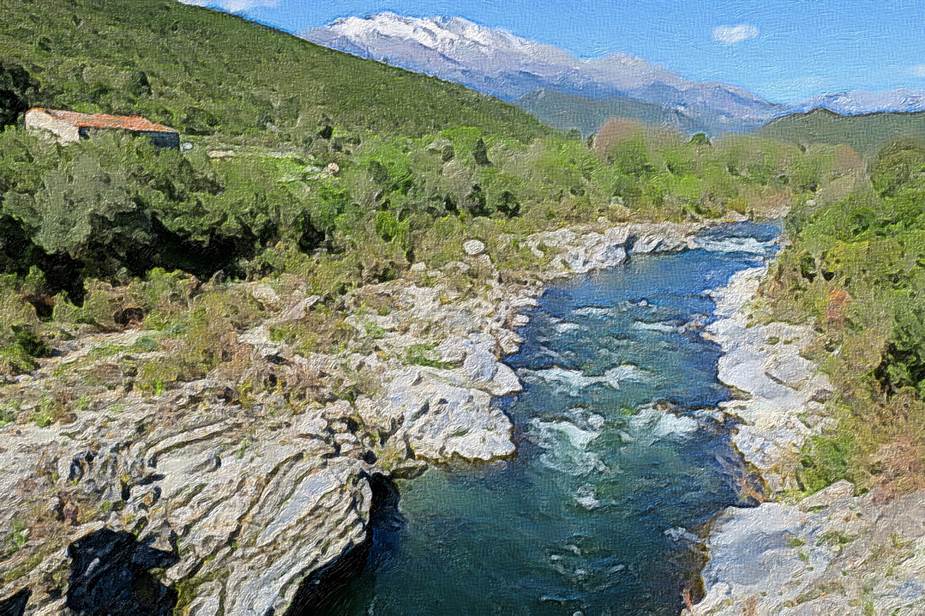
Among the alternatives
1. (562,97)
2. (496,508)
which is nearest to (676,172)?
(496,508)

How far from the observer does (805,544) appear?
12539 mm

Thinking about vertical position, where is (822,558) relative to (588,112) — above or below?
below

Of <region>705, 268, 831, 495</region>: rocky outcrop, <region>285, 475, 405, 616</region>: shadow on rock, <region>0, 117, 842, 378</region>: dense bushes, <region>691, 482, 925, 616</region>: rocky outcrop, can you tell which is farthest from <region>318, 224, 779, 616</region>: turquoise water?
<region>0, 117, 842, 378</region>: dense bushes

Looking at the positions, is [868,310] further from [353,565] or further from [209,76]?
[209,76]

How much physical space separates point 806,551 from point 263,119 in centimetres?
5919

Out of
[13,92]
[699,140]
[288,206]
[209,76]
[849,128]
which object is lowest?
[288,206]

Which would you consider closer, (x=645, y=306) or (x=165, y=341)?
(x=165, y=341)

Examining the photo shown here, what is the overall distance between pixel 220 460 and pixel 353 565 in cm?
349

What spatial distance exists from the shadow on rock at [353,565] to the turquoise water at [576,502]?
5cm

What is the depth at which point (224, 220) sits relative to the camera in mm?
28922

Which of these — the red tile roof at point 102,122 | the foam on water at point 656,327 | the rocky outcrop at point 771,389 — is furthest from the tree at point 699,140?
the red tile roof at point 102,122

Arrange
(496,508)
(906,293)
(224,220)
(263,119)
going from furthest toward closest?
(263,119), (224,220), (906,293), (496,508)

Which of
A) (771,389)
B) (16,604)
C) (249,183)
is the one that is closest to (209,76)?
(249,183)

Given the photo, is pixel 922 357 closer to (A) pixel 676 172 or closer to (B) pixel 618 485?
(B) pixel 618 485
